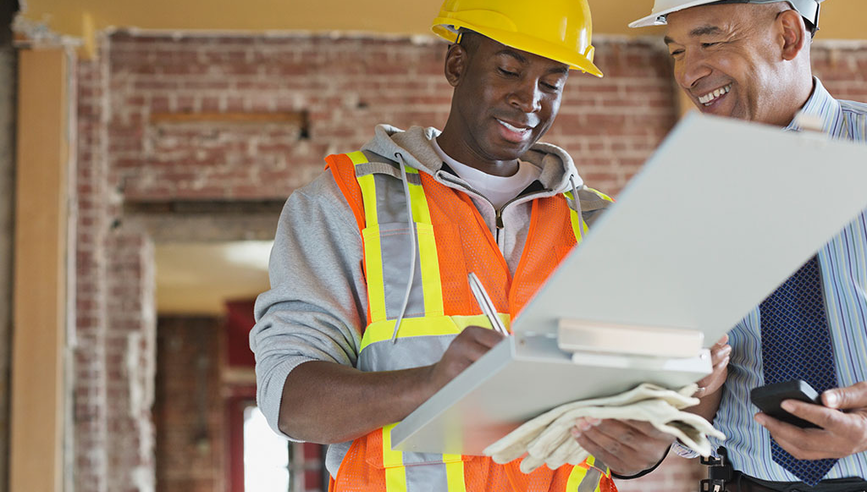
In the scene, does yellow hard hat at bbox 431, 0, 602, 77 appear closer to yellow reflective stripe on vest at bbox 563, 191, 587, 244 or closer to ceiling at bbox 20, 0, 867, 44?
yellow reflective stripe on vest at bbox 563, 191, 587, 244

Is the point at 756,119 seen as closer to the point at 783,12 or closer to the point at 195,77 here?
the point at 783,12

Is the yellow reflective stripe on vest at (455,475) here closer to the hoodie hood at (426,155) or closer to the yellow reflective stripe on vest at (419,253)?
the yellow reflective stripe on vest at (419,253)

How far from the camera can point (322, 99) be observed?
15.8 ft

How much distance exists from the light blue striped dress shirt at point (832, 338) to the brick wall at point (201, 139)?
9.77ft

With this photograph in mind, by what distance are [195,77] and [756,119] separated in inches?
135

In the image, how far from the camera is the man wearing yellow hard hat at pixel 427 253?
1.72 metres

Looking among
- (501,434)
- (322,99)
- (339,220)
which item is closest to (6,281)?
(322,99)

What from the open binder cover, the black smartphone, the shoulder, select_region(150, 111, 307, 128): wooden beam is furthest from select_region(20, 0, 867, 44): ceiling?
the open binder cover

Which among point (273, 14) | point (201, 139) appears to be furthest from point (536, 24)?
point (201, 139)

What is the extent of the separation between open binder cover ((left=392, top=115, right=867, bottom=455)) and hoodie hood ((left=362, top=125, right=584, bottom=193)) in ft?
2.71

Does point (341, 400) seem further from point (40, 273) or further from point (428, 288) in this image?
point (40, 273)

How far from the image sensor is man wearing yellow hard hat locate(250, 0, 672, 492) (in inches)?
67.7

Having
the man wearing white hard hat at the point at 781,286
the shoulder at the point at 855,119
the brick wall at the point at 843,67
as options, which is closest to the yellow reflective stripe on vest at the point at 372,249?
the man wearing white hard hat at the point at 781,286

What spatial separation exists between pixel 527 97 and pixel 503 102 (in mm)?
54
